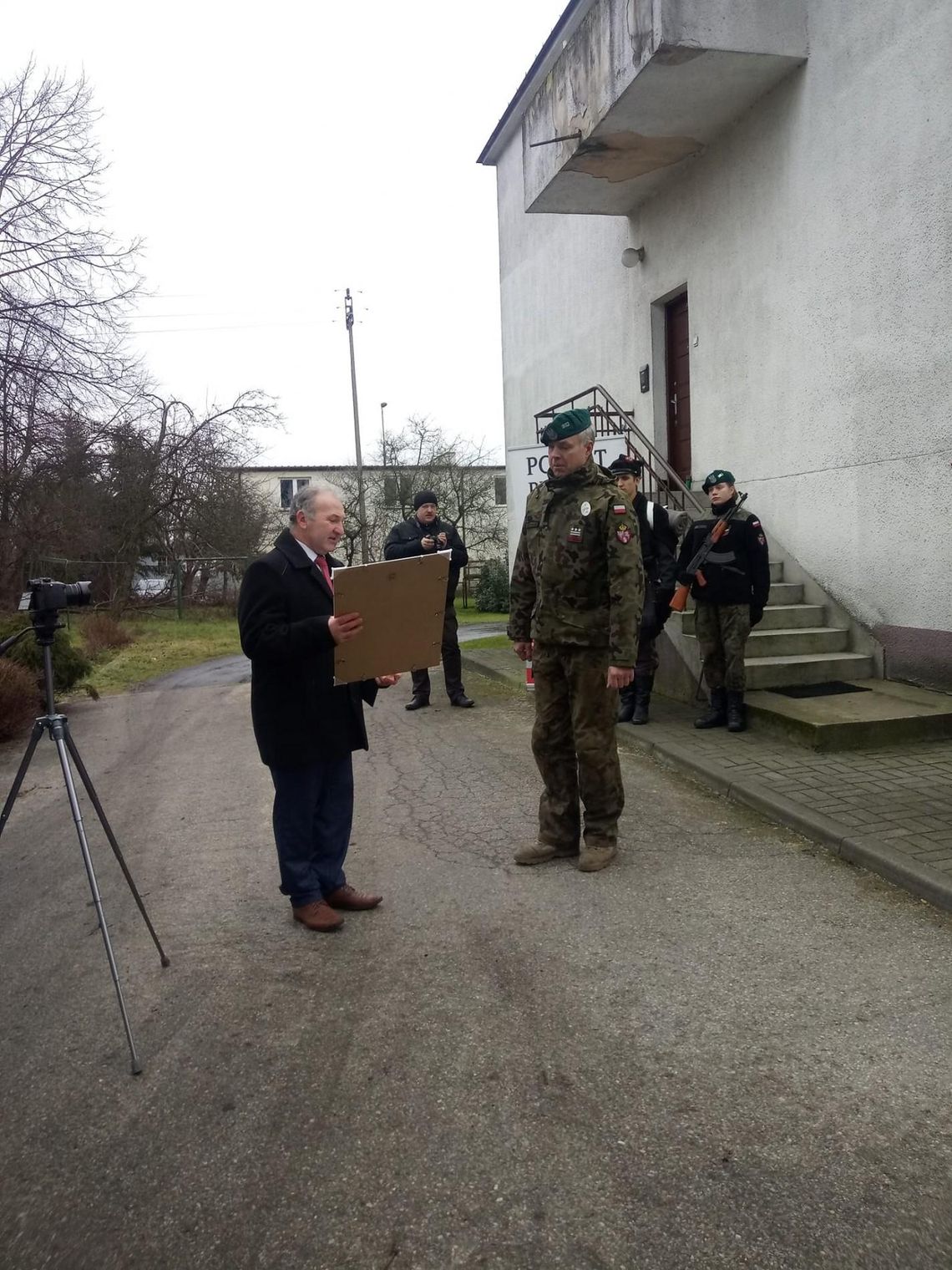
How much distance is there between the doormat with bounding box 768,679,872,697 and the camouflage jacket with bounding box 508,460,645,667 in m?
3.59

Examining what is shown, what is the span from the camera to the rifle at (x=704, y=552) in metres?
6.95

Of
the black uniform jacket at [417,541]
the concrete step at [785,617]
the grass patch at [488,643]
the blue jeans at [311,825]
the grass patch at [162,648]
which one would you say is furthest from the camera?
the grass patch at [488,643]

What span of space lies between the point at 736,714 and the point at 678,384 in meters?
6.28

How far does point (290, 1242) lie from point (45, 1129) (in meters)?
0.90

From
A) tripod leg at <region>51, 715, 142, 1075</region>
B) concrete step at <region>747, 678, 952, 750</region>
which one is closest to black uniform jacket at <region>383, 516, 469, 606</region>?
concrete step at <region>747, 678, 952, 750</region>

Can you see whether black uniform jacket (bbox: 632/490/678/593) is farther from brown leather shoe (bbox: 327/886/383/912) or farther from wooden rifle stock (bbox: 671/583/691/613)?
brown leather shoe (bbox: 327/886/383/912)

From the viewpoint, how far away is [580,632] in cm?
438

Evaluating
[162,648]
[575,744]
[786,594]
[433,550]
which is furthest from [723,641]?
[162,648]

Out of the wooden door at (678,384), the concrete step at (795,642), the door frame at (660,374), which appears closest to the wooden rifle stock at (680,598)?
the concrete step at (795,642)

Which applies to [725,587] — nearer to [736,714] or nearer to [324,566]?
[736,714]

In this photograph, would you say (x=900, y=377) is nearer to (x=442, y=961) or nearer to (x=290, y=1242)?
(x=442, y=961)

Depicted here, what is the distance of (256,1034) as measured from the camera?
9.86ft

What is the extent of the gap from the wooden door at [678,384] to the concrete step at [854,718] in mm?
5154

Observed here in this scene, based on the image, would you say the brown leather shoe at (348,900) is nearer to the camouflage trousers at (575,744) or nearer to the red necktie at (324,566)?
the camouflage trousers at (575,744)
